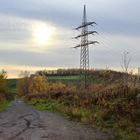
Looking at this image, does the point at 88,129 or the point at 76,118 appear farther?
the point at 76,118

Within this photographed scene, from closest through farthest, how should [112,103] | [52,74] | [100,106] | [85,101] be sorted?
[112,103] < [100,106] < [85,101] < [52,74]

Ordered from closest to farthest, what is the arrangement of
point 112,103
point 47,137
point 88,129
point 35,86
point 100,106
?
1. point 47,137
2. point 88,129
3. point 112,103
4. point 100,106
5. point 35,86

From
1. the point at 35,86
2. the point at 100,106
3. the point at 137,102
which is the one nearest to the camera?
the point at 137,102

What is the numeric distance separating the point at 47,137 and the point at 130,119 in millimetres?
5269

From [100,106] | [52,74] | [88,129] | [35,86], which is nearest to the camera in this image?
[88,129]

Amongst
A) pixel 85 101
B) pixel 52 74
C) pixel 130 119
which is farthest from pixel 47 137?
pixel 52 74

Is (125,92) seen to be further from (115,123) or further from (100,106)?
(115,123)

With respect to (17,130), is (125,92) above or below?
above

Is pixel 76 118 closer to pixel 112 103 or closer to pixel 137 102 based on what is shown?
pixel 112 103

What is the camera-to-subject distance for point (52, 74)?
177m

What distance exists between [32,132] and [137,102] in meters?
6.12

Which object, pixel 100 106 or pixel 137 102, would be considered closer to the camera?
pixel 137 102

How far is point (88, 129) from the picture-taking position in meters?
21.2

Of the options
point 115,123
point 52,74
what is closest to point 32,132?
point 115,123
